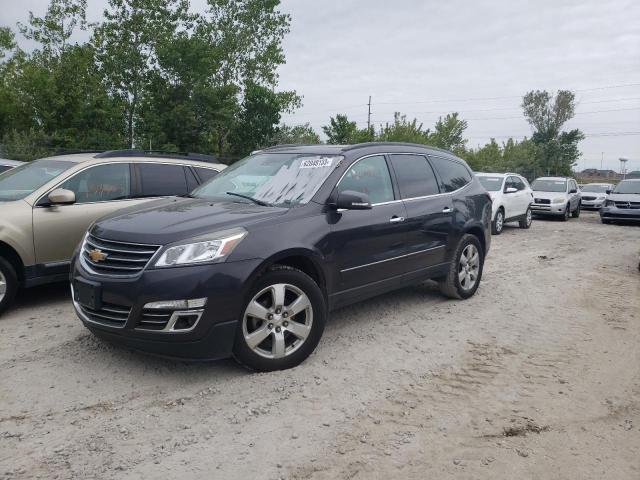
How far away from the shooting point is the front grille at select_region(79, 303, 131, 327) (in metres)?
3.73

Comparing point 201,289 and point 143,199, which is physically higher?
point 143,199

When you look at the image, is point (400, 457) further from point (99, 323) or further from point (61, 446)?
point (99, 323)

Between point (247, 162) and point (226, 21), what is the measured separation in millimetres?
37665

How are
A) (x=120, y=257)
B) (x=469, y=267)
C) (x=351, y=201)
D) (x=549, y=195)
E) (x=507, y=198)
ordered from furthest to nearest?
1. (x=549, y=195)
2. (x=507, y=198)
3. (x=469, y=267)
4. (x=351, y=201)
5. (x=120, y=257)

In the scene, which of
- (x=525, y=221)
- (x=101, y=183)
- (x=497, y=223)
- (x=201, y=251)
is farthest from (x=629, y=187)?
(x=201, y=251)

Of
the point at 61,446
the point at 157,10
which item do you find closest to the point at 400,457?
the point at 61,446

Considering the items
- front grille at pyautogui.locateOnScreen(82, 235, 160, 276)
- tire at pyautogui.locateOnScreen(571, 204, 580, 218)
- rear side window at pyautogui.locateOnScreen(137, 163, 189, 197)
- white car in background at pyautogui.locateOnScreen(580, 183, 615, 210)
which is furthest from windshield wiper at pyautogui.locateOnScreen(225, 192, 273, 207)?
white car in background at pyautogui.locateOnScreen(580, 183, 615, 210)

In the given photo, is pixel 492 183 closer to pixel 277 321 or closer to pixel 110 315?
pixel 277 321

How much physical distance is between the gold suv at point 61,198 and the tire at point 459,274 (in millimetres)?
3509

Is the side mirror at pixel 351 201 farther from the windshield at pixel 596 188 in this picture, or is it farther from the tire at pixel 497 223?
the windshield at pixel 596 188

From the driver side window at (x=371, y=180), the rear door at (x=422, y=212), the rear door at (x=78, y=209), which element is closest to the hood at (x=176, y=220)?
the driver side window at (x=371, y=180)

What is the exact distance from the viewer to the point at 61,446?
3.00m

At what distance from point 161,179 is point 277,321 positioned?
353cm

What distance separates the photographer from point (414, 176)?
565 centimetres
